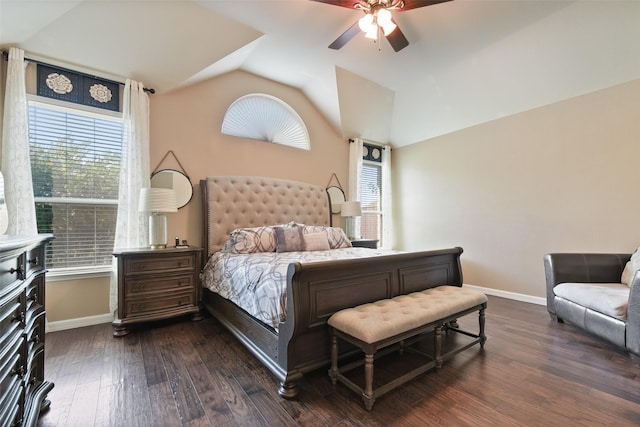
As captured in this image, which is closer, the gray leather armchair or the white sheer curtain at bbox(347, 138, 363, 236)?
the gray leather armchair

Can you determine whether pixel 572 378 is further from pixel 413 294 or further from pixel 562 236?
pixel 562 236

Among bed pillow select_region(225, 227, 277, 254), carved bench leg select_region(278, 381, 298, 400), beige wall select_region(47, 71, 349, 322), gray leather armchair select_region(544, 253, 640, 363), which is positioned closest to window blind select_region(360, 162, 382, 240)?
beige wall select_region(47, 71, 349, 322)

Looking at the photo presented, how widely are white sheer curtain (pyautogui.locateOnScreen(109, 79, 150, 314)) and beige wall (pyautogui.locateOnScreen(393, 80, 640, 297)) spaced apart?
174 inches

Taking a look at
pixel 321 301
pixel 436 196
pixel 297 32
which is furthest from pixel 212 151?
pixel 436 196

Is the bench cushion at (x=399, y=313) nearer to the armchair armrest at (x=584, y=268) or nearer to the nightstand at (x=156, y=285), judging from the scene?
the armchair armrest at (x=584, y=268)

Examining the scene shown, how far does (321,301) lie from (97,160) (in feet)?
9.66

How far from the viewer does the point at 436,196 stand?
5125 millimetres

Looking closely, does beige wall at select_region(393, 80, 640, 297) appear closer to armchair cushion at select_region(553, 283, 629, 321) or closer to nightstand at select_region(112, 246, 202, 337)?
armchair cushion at select_region(553, 283, 629, 321)

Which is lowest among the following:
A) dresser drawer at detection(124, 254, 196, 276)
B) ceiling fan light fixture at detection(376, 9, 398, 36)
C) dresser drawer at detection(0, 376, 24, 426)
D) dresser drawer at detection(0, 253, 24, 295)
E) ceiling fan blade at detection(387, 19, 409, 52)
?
dresser drawer at detection(0, 376, 24, 426)

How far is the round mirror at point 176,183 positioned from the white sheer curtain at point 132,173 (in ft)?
0.54

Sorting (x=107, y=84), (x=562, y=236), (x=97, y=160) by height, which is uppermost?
(x=107, y=84)

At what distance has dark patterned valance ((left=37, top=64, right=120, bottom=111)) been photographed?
2.87 m

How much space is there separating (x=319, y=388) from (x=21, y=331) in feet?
5.32

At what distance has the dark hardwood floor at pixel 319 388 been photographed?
1.63m
